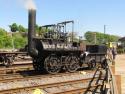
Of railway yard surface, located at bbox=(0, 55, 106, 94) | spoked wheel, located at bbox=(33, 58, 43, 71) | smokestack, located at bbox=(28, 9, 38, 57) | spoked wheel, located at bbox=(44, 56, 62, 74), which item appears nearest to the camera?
railway yard surface, located at bbox=(0, 55, 106, 94)

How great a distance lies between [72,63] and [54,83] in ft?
13.6

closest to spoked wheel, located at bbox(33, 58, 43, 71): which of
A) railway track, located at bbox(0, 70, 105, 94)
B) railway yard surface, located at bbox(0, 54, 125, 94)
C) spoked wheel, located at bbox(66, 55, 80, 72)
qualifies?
spoked wheel, located at bbox(66, 55, 80, 72)

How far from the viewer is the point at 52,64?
1692 centimetres

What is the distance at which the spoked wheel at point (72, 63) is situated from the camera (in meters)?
17.7

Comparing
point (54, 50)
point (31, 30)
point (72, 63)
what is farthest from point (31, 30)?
point (72, 63)

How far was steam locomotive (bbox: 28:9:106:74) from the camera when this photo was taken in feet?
55.0

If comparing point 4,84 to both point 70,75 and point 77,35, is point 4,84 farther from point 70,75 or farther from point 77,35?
point 77,35

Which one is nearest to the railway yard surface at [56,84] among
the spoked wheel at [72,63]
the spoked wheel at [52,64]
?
the spoked wheel at [52,64]

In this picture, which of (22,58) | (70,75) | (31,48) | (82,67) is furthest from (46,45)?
(22,58)

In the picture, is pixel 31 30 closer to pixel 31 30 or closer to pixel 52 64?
pixel 31 30

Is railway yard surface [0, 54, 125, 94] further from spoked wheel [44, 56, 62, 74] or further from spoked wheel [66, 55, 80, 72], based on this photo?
spoked wheel [66, 55, 80, 72]

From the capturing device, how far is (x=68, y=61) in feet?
58.2

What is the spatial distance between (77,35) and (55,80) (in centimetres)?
456

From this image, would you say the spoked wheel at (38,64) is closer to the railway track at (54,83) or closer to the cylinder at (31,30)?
the cylinder at (31,30)
